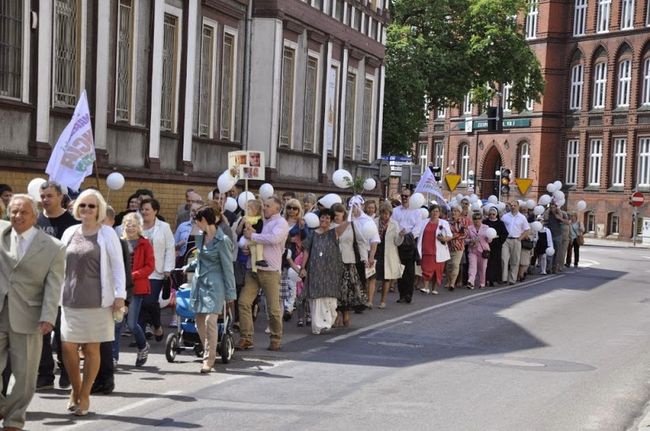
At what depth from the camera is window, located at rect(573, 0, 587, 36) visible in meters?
75.9

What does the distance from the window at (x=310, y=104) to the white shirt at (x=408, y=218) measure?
29.1 ft

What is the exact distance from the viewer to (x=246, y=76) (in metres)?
29.4

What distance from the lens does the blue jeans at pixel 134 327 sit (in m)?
13.0

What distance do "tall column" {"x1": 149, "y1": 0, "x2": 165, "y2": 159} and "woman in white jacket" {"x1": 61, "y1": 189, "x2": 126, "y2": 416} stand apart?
13.3 meters

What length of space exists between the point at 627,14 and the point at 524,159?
1124 centimetres

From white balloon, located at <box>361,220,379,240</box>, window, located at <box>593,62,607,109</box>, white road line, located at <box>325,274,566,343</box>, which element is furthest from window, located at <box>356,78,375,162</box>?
window, located at <box>593,62,607,109</box>

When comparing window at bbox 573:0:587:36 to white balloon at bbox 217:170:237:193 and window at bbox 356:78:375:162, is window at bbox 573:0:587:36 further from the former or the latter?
white balloon at bbox 217:170:237:193

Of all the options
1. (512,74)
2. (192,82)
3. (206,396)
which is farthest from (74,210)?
(512,74)

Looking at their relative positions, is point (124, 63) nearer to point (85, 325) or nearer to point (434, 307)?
point (434, 307)

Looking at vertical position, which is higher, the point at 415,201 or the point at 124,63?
the point at 124,63

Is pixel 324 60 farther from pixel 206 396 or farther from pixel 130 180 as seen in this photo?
pixel 206 396

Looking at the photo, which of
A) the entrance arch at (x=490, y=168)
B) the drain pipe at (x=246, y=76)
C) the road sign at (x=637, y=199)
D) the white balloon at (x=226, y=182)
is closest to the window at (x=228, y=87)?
the drain pipe at (x=246, y=76)

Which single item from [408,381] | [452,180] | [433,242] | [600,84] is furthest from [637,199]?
[408,381]

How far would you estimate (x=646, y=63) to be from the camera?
7081 centimetres
